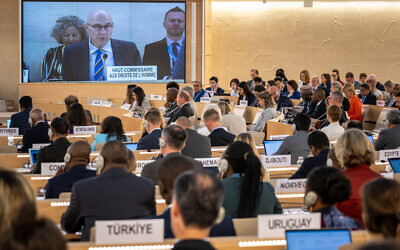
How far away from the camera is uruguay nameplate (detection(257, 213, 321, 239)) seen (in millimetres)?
3227

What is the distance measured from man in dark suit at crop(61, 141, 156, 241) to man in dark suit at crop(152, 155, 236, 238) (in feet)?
1.45

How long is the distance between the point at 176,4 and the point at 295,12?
406 centimetres

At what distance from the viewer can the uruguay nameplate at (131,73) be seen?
16.7m

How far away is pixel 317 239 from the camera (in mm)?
3094

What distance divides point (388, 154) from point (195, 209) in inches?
177

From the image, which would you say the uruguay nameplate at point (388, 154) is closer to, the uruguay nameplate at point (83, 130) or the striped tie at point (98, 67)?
the uruguay nameplate at point (83, 130)

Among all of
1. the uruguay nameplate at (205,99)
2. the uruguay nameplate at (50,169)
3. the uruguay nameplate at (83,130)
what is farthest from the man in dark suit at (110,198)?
the uruguay nameplate at (205,99)

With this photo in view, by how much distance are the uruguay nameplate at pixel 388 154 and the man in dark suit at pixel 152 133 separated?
2.48 m

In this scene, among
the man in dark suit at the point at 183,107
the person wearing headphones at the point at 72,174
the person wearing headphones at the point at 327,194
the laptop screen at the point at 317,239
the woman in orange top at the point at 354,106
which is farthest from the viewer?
the woman in orange top at the point at 354,106

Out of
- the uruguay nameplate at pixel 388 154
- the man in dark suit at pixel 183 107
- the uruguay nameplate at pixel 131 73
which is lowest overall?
the uruguay nameplate at pixel 388 154

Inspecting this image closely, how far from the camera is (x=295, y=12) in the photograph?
62.3 ft

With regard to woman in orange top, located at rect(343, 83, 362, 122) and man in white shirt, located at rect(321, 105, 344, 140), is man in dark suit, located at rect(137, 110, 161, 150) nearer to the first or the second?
man in white shirt, located at rect(321, 105, 344, 140)

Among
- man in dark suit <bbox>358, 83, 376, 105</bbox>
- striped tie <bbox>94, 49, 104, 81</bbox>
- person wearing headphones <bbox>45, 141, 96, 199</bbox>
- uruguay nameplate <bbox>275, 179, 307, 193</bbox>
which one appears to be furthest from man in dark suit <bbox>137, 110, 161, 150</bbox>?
striped tie <bbox>94, 49, 104, 81</bbox>

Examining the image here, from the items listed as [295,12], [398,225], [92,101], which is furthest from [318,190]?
[295,12]
